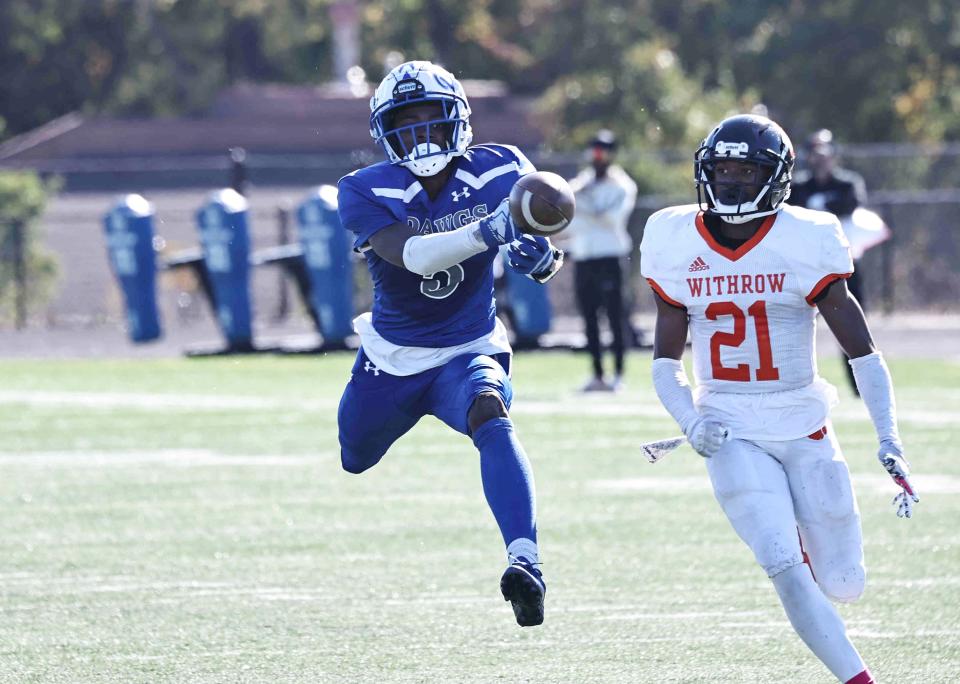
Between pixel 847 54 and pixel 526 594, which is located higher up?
pixel 847 54

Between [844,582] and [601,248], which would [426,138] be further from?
[601,248]

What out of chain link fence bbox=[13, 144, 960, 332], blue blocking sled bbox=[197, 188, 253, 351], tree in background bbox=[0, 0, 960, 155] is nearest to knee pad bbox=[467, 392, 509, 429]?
blue blocking sled bbox=[197, 188, 253, 351]

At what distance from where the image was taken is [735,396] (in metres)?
4.77

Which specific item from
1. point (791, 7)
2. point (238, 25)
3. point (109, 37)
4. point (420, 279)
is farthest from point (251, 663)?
point (238, 25)

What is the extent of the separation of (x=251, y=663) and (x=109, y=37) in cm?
3488

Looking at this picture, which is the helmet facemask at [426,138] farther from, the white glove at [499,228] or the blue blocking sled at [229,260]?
the blue blocking sled at [229,260]

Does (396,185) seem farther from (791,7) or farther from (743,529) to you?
(791,7)

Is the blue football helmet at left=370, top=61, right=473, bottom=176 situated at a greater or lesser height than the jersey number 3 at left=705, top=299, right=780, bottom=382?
greater

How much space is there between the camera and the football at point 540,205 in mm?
4863

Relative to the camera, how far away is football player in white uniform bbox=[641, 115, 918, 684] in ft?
15.3

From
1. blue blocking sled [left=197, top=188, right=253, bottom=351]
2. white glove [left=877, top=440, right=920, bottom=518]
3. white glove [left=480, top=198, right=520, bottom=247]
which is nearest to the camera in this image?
white glove [left=877, top=440, right=920, bottom=518]

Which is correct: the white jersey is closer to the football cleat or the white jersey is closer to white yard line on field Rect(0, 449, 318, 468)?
the football cleat

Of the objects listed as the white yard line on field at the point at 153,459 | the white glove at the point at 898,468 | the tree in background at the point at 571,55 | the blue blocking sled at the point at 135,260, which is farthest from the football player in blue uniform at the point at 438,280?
the tree in background at the point at 571,55

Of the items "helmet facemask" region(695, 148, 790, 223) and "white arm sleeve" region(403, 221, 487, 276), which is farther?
→ "white arm sleeve" region(403, 221, 487, 276)
